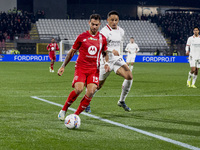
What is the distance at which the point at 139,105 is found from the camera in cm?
994

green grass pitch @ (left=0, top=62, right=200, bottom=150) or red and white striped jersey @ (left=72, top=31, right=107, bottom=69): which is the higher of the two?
red and white striped jersey @ (left=72, top=31, right=107, bottom=69)

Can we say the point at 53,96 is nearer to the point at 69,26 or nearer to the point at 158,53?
the point at 158,53

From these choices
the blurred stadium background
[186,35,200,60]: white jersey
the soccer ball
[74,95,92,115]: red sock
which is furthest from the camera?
the blurred stadium background

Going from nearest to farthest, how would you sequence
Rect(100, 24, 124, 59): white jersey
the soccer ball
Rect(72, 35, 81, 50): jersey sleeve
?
the soccer ball → Rect(72, 35, 81, 50): jersey sleeve → Rect(100, 24, 124, 59): white jersey

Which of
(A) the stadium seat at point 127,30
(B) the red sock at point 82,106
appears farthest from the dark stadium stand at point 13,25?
(B) the red sock at point 82,106

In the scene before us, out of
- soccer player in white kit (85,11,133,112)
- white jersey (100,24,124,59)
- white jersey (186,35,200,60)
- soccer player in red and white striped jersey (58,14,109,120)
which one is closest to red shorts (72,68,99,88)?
soccer player in red and white striped jersey (58,14,109,120)

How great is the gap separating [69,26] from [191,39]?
3423 centimetres

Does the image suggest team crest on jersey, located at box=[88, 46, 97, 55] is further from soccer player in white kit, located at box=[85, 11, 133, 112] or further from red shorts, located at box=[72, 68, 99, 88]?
soccer player in white kit, located at box=[85, 11, 133, 112]

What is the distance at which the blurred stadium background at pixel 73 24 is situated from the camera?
143 feet

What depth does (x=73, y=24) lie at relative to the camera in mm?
49250

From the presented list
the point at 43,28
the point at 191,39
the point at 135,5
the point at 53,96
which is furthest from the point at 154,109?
the point at 135,5

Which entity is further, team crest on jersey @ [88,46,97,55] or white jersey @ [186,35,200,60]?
white jersey @ [186,35,200,60]

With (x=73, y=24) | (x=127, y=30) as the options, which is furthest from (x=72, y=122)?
(x=127, y=30)

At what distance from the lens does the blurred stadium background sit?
4353 cm
